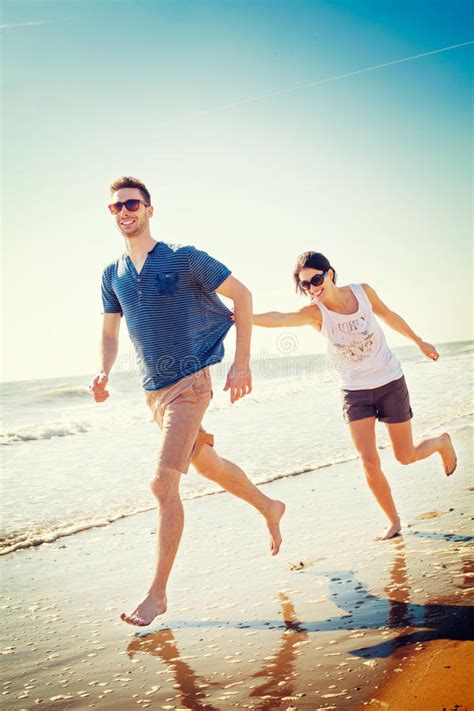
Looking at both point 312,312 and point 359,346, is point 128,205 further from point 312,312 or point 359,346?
point 359,346

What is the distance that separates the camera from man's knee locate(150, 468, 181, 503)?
10.7ft

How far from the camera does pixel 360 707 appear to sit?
7.12ft

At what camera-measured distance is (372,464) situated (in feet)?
14.4

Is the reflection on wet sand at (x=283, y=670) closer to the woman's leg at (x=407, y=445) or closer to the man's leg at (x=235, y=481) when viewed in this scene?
the man's leg at (x=235, y=481)

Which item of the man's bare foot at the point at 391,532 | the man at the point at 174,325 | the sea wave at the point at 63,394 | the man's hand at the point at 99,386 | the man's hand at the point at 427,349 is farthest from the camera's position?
the sea wave at the point at 63,394

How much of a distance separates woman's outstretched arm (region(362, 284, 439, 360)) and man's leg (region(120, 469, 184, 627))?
83.2 inches

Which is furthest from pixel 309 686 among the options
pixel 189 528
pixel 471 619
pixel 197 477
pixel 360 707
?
pixel 197 477

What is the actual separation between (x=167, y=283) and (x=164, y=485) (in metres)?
1.07

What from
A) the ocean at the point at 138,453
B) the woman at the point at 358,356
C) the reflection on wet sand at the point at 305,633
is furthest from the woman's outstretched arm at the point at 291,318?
the ocean at the point at 138,453

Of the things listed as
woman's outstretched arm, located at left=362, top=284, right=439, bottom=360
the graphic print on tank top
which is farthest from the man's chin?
woman's outstretched arm, located at left=362, top=284, right=439, bottom=360

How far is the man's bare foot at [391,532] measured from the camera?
4.34 meters

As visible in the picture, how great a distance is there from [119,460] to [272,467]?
2.45 m

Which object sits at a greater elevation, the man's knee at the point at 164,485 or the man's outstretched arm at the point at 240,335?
the man's outstretched arm at the point at 240,335

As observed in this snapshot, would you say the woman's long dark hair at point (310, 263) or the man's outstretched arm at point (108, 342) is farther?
the woman's long dark hair at point (310, 263)
